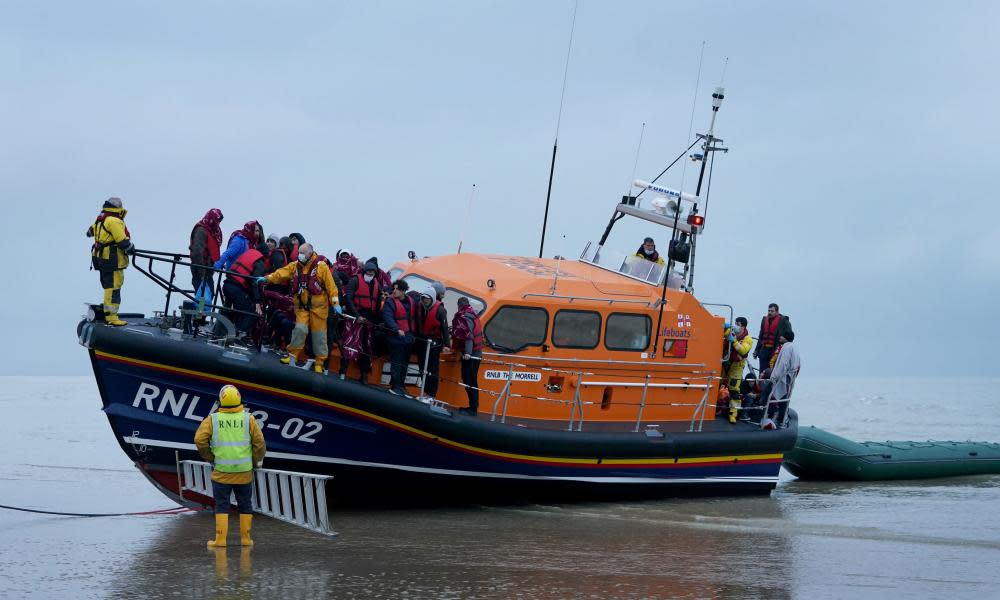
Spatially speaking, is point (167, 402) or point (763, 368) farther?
point (763, 368)

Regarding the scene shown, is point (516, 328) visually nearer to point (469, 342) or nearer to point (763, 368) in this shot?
point (469, 342)

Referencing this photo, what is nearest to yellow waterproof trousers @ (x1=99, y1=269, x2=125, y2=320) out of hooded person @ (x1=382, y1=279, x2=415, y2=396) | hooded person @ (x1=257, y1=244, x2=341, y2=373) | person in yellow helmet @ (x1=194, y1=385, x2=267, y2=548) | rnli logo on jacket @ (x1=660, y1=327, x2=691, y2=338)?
hooded person @ (x1=257, y1=244, x2=341, y2=373)

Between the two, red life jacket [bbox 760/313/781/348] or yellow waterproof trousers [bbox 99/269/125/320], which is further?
red life jacket [bbox 760/313/781/348]

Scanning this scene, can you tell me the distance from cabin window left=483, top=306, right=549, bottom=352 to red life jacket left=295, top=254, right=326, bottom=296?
6.09 feet

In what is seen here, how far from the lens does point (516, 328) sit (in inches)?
410

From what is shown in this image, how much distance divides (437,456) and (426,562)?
2.08m

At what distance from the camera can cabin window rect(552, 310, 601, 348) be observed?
10531 mm

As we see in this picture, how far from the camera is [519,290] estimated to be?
1048cm

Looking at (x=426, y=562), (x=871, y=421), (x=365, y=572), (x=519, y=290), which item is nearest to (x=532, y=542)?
(x=426, y=562)

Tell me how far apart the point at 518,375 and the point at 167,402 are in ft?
10.7

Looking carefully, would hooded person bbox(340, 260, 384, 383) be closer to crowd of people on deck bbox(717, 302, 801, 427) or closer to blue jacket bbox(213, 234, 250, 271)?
blue jacket bbox(213, 234, 250, 271)

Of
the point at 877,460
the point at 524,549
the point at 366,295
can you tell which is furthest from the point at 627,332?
the point at 877,460

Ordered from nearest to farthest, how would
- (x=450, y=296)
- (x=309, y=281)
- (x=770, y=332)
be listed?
1. (x=309, y=281)
2. (x=450, y=296)
3. (x=770, y=332)

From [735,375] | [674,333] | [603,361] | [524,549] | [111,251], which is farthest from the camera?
[735,375]
